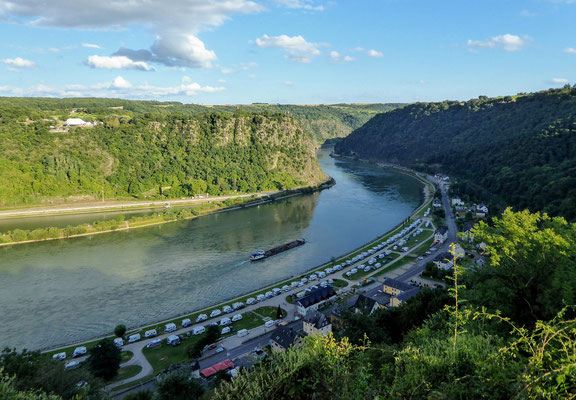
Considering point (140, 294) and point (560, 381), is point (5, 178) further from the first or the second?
point (560, 381)

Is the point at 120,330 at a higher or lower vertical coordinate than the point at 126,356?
higher

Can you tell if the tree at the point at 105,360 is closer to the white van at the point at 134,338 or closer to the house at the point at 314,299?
the white van at the point at 134,338

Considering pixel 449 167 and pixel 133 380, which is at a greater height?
pixel 449 167

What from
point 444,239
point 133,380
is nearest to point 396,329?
point 133,380

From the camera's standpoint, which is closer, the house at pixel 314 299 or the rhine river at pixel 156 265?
the house at pixel 314 299

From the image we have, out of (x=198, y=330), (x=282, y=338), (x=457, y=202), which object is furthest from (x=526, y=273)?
(x=457, y=202)

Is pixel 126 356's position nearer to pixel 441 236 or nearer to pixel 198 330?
pixel 198 330

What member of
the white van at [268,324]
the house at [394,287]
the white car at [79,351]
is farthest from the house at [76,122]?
the house at [394,287]
